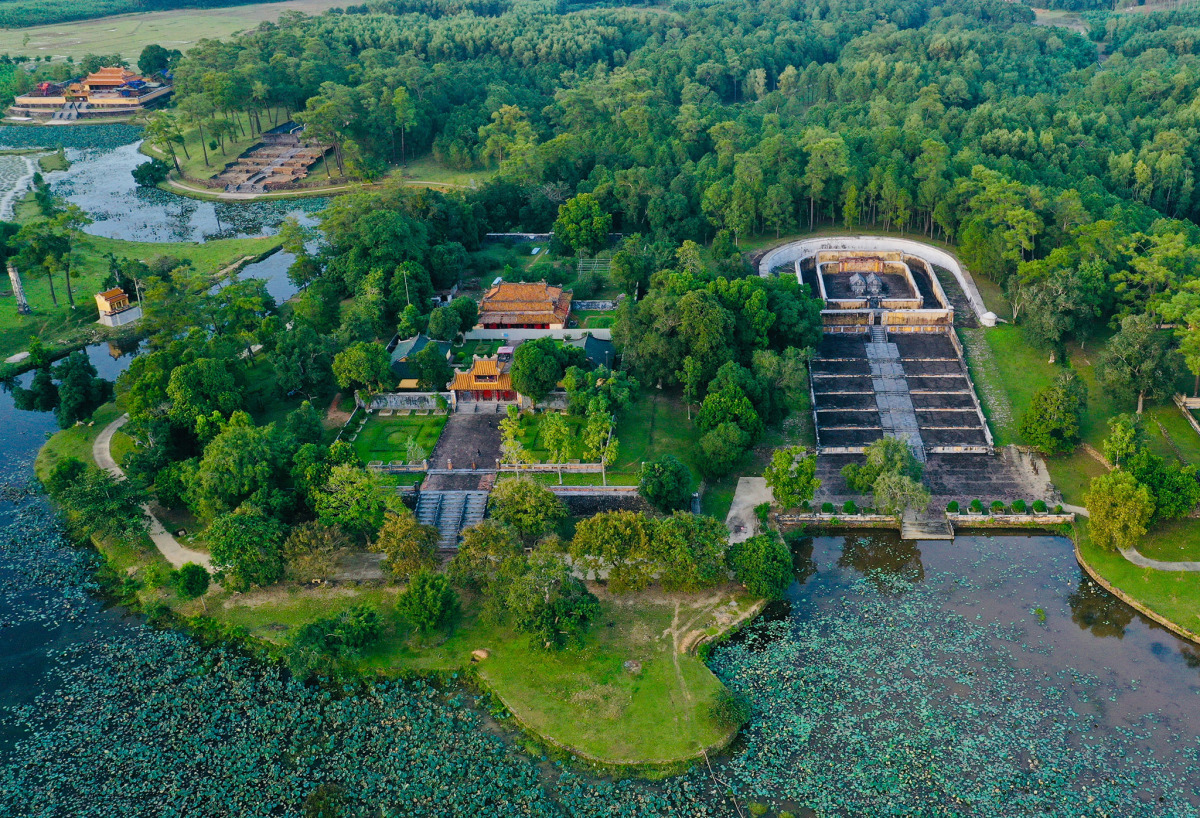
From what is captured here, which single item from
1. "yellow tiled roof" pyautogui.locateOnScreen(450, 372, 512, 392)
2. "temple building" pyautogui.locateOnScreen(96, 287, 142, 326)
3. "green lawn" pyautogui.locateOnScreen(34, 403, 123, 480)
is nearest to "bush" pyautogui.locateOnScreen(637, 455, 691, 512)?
"yellow tiled roof" pyautogui.locateOnScreen(450, 372, 512, 392)

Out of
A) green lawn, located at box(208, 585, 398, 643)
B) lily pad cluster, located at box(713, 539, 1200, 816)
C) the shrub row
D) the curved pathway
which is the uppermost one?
the shrub row

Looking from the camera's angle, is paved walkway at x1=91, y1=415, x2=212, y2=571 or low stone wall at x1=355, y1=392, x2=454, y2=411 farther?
low stone wall at x1=355, y1=392, x2=454, y2=411

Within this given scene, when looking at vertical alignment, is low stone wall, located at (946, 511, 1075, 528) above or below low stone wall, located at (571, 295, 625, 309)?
below

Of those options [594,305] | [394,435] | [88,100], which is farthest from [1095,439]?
[88,100]

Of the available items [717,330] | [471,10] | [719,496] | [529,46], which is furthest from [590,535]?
[471,10]

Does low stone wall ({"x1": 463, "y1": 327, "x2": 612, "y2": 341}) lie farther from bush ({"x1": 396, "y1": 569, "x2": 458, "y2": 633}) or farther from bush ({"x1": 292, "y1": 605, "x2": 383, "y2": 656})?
bush ({"x1": 292, "y1": 605, "x2": 383, "y2": 656})

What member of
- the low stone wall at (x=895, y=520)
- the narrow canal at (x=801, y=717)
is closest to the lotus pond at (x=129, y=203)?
the narrow canal at (x=801, y=717)

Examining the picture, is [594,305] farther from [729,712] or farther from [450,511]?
[729,712]

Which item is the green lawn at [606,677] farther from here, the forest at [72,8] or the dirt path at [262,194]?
the forest at [72,8]

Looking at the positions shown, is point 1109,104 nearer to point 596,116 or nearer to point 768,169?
point 768,169
